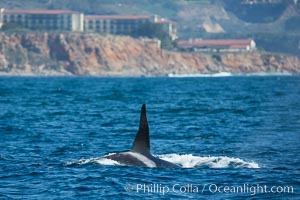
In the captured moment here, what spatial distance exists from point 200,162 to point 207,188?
17.2 ft

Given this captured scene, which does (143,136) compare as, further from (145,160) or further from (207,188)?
(207,188)

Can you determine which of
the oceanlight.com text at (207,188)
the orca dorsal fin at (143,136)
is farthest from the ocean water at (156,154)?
the orca dorsal fin at (143,136)

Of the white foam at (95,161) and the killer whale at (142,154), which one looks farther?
the white foam at (95,161)

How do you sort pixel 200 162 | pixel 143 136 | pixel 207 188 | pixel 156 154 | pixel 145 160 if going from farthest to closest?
1. pixel 156 154
2. pixel 200 162
3. pixel 145 160
4. pixel 143 136
5. pixel 207 188

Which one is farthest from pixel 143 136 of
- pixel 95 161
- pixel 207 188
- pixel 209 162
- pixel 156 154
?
pixel 156 154

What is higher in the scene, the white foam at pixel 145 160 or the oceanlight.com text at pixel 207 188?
the white foam at pixel 145 160

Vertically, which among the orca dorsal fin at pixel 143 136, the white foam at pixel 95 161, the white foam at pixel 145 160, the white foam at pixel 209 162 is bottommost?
the white foam at pixel 209 162

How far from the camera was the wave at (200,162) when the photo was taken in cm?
3100

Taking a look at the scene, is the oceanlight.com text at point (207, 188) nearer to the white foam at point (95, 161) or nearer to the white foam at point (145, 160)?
the white foam at point (145, 160)

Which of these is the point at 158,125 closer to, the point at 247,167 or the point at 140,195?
the point at 247,167

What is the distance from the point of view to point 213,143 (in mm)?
39938

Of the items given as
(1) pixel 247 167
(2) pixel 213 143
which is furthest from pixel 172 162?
(2) pixel 213 143

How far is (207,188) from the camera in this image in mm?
26734

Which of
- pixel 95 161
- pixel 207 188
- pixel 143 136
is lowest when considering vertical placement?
pixel 207 188
